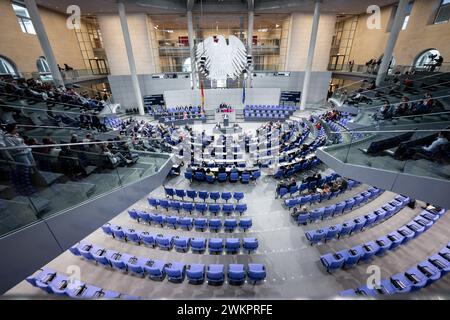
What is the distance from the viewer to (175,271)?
5.93 m

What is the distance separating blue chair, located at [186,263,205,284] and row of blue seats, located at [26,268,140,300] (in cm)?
187

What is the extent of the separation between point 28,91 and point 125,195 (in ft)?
30.1

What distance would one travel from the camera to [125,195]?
5.76m

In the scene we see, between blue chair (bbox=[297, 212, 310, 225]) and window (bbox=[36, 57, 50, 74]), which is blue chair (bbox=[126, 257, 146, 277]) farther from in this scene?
window (bbox=[36, 57, 50, 74])

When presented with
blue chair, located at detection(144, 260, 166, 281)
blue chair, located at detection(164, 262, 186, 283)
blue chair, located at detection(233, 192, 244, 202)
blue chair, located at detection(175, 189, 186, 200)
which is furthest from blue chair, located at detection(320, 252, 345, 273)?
blue chair, located at detection(175, 189, 186, 200)

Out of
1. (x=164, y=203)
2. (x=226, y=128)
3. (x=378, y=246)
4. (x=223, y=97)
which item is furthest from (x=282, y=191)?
(x=223, y=97)

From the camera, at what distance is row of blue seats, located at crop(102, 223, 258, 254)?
6.99 meters

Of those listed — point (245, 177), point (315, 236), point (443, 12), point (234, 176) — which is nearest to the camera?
point (315, 236)

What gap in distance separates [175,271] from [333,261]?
15.7 ft

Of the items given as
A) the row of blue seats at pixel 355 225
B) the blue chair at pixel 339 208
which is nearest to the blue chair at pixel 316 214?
the row of blue seats at pixel 355 225

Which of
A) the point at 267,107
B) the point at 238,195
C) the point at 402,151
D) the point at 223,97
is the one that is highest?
the point at 402,151

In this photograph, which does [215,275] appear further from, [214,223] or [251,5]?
[251,5]

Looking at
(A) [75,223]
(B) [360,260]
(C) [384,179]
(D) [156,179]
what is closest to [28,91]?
(D) [156,179]
